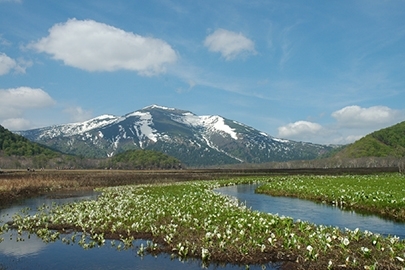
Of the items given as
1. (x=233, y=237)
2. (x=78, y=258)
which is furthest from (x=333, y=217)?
(x=78, y=258)

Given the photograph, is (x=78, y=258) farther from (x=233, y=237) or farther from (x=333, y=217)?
(x=333, y=217)

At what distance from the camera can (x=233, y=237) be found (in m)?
17.0

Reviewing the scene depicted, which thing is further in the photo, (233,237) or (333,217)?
(333,217)

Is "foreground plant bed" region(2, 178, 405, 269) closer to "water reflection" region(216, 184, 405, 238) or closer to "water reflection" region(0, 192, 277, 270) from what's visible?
"water reflection" region(0, 192, 277, 270)

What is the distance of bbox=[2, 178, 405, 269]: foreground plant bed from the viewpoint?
13.9 metres

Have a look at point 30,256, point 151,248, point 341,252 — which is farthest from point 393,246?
point 30,256

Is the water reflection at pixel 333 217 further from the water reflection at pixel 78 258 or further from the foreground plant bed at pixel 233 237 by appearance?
the water reflection at pixel 78 258

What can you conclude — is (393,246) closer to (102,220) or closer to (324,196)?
(102,220)

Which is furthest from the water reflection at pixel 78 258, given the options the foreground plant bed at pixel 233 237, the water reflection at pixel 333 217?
the water reflection at pixel 333 217

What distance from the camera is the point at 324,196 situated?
36.2 m

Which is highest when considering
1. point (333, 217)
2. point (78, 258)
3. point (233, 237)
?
point (233, 237)

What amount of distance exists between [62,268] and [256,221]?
9891 millimetres

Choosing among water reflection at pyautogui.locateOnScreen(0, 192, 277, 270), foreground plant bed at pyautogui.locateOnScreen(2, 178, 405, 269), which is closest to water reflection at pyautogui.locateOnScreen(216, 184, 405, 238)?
foreground plant bed at pyautogui.locateOnScreen(2, 178, 405, 269)

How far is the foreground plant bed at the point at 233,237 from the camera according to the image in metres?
13.9
